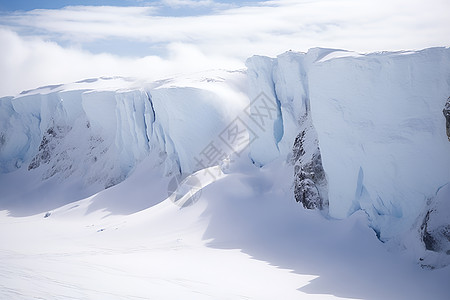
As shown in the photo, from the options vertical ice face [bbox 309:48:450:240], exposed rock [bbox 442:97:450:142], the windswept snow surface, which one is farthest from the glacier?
the windswept snow surface

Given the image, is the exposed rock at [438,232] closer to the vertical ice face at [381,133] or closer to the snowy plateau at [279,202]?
the snowy plateau at [279,202]

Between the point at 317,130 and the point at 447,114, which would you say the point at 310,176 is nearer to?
the point at 317,130

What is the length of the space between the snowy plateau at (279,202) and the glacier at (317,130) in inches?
2.2

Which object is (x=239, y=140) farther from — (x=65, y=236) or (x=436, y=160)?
(x=436, y=160)

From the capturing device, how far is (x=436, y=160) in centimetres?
1241

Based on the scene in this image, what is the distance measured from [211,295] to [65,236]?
14871 millimetres

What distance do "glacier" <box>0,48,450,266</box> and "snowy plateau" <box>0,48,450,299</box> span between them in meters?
0.06

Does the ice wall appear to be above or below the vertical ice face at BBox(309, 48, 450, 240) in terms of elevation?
below

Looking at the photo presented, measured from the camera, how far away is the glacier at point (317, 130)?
12.8m

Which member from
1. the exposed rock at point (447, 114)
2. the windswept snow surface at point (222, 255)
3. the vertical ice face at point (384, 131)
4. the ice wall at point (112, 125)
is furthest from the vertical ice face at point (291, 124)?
the exposed rock at point (447, 114)

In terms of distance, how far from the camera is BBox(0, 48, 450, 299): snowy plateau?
1147 centimetres

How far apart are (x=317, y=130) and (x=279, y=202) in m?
3.86

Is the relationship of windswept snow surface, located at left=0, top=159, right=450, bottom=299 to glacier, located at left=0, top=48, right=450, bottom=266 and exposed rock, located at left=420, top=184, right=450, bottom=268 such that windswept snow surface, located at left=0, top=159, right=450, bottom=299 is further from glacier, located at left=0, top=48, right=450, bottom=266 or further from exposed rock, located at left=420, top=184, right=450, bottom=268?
glacier, located at left=0, top=48, right=450, bottom=266

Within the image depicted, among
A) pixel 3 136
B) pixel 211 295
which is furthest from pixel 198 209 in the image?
pixel 3 136
